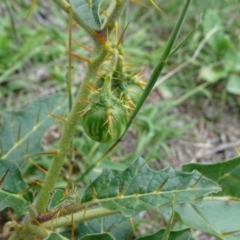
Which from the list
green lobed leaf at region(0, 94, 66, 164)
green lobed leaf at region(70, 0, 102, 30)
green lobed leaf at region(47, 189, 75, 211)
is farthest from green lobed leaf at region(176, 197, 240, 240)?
green lobed leaf at region(70, 0, 102, 30)

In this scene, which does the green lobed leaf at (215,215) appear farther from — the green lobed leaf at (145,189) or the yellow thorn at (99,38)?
the yellow thorn at (99,38)

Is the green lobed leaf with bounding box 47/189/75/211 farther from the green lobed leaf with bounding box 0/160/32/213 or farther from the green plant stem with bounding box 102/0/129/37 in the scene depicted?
the green plant stem with bounding box 102/0/129/37

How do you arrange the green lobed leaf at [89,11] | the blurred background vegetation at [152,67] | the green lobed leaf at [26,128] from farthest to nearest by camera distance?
the blurred background vegetation at [152,67] → the green lobed leaf at [26,128] → the green lobed leaf at [89,11]

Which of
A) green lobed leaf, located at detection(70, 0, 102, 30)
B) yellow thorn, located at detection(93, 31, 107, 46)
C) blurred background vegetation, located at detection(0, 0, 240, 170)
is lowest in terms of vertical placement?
blurred background vegetation, located at detection(0, 0, 240, 170)

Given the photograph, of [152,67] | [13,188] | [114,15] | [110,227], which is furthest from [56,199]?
[152,67]

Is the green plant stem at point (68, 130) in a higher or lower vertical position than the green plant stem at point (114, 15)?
lower

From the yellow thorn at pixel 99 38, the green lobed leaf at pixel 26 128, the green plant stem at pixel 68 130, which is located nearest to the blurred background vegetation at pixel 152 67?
the green lobed leaf at pixel 26 128
